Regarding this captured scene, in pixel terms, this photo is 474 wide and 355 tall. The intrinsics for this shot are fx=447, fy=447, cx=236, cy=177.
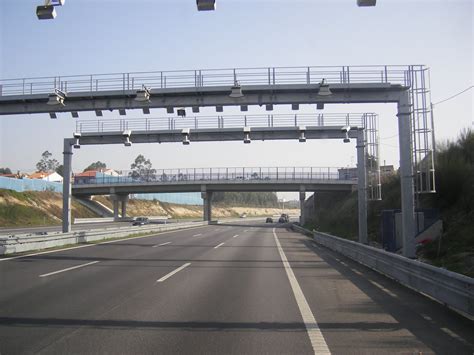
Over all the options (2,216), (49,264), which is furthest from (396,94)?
(2,216)

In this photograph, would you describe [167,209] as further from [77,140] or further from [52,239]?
[52,239]

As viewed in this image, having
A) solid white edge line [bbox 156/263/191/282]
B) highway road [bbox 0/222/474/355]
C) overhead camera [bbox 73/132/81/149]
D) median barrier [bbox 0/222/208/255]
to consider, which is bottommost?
solid white edge line [bbox 156/263/191/282]

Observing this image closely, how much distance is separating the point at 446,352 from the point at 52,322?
5932 millimetres

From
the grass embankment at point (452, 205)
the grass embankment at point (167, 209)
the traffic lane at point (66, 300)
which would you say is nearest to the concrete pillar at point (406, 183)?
the grass embankment at point (452, 205)

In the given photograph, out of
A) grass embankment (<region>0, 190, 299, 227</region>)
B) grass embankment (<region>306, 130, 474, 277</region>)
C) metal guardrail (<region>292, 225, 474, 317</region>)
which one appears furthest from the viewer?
grass embankment (<region>0, 190, 299, 227</region>)

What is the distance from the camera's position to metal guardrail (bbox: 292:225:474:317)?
7424mm

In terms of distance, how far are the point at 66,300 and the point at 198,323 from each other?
3.33 metres

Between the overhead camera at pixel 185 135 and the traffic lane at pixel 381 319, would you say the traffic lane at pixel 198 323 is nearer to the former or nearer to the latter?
the traffic lane at pixel 381 319

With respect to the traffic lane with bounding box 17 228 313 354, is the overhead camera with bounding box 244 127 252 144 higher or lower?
higher

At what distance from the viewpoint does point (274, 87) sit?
1998 cm

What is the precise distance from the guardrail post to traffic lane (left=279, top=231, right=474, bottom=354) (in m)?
11.3

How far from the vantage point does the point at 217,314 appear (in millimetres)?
7969

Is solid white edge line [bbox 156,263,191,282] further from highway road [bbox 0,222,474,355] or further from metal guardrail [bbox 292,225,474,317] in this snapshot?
metal guardrail [bbox 292,225,474,317]

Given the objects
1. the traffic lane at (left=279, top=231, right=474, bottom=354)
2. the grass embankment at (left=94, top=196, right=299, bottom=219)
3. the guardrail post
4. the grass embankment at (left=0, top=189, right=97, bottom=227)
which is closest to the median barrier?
the traffic lane at (left=279, top=231, right=474, bottom=354)
